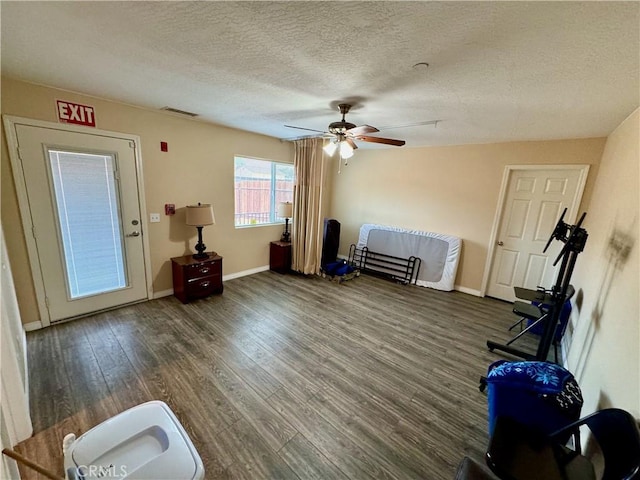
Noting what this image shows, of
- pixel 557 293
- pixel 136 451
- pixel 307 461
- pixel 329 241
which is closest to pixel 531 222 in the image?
pixel 557 293

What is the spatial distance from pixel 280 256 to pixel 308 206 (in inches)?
41.9

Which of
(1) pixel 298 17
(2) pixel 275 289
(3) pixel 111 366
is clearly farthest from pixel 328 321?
(1) pixel 298 17

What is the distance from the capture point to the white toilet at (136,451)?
1036 mm

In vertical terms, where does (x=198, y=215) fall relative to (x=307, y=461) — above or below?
above

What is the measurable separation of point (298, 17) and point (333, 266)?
12.8ft

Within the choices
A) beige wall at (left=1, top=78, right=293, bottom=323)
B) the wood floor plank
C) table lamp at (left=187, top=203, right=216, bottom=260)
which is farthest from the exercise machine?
beige wall at (left=1, top=78, right=293, bottom=323)

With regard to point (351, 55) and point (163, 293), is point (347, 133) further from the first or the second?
point (163, 293)

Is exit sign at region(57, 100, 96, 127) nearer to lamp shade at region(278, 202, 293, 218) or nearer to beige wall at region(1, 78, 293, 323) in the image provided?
beige wall at region(1, 78, 293, 323)

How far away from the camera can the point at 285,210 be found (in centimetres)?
462

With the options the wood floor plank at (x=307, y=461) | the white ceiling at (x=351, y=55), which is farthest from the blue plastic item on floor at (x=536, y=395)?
the white ceiling at (x=351, y=55)

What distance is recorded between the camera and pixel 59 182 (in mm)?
2600

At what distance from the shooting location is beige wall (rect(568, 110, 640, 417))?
4.40 ft

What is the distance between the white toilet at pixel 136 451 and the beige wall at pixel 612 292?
2.00 meters

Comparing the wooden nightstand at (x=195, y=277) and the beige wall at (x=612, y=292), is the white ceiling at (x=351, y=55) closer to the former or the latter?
the beige wall at (x=612, y=292)
